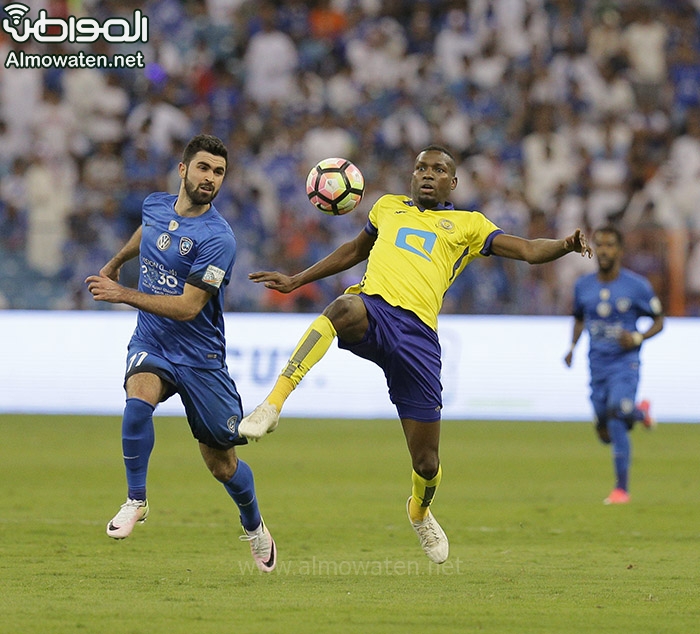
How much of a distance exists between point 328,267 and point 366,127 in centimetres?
1430

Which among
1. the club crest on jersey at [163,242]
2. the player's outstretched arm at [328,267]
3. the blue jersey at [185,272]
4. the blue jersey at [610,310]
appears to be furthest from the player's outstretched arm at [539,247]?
the blue jersey at [610,310]

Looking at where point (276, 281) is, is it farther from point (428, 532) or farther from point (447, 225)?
point (428, 532)

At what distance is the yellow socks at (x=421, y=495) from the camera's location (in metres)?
8.48

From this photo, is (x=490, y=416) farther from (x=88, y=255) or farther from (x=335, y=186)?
(x=335, y=186)

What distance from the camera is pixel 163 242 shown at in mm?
7984

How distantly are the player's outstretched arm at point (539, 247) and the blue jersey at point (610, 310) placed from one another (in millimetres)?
4944

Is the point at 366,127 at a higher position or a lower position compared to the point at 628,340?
higher

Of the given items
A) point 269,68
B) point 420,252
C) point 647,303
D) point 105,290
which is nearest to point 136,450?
point 105,290

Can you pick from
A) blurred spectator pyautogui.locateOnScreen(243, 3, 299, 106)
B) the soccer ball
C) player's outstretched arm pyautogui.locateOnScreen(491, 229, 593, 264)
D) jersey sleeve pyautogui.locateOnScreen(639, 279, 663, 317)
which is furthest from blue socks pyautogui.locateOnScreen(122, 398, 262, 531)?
blurred spectator pyautogui.locateOnScreen(243, 3, 299, 106)

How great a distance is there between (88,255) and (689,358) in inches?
355

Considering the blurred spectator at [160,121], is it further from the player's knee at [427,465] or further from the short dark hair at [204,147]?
the player's knee at [427,465]

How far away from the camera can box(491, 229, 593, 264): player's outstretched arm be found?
770cm

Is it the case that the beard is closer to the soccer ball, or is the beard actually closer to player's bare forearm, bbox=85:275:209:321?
player's bare forearm, bbox=85:275:209:321

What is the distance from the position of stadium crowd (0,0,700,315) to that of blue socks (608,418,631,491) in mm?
6773
